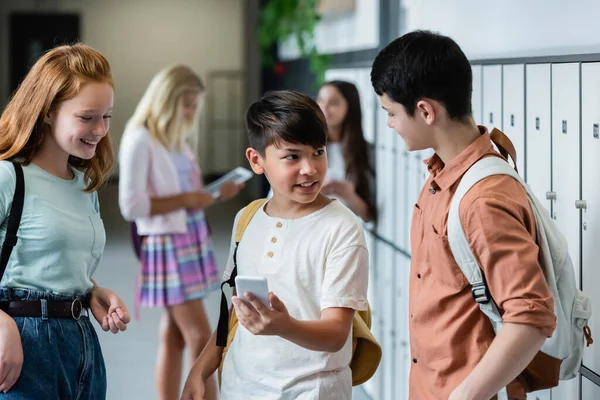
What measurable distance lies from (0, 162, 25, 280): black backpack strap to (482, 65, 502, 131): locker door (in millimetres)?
1361

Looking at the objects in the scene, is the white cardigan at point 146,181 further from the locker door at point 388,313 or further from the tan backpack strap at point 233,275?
the tan backpack strap at point 233,275

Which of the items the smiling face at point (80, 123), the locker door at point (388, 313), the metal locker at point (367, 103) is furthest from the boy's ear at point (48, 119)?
the metal locker at point (367, 103)

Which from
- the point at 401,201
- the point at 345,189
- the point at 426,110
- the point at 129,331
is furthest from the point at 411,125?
the point at 129,331

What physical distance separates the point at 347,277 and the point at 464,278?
0.25 meters

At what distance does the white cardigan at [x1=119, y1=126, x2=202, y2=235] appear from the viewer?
159 inches

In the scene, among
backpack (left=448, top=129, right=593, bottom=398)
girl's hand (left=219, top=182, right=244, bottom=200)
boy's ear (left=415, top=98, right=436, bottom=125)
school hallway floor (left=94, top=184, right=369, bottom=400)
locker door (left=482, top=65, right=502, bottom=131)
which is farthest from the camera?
school hallway floor (left=94, top=184, right=369, bottom=400)

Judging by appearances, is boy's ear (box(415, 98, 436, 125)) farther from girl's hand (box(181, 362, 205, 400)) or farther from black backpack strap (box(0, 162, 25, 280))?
black backpack strap (box(0, 162, 25, 280))

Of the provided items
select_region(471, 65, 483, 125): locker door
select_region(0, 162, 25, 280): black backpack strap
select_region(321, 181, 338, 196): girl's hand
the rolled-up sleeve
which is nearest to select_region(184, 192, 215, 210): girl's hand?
the rolled-up sleeve

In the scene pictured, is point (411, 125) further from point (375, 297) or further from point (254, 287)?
point (375, 297)

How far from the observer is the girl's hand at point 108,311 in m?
2.19

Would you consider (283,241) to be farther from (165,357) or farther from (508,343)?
(165,357)

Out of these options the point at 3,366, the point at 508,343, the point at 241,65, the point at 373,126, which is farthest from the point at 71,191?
the point at 241,65

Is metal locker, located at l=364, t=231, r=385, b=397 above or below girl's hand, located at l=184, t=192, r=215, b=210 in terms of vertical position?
below

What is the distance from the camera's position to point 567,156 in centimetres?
219
